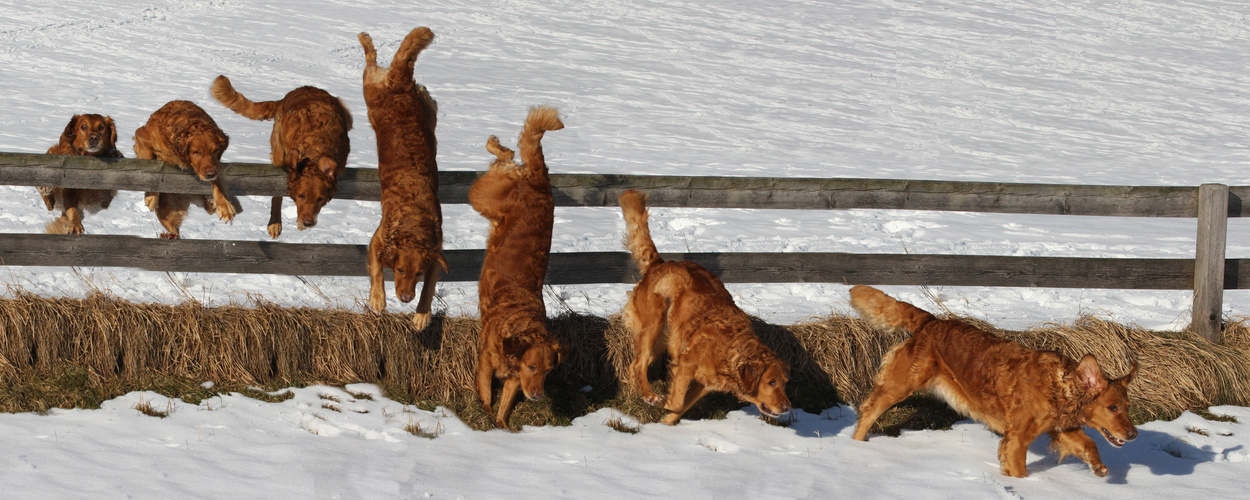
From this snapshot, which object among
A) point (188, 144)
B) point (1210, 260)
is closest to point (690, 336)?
point (188, 144)

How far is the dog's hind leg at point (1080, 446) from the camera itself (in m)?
5.41

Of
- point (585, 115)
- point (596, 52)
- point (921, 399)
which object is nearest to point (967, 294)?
point (921, 399)

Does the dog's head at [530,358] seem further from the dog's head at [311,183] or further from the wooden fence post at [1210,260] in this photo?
the wooden fence post at [1210,260]

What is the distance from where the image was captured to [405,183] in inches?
234

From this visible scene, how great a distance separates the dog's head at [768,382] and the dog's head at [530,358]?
1131 mm

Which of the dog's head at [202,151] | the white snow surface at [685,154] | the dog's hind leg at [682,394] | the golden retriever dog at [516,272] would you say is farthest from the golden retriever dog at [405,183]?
the dog's hind leg at [682,394]

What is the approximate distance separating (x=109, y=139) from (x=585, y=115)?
465 inches

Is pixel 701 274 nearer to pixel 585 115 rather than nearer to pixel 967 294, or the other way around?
pixel 967 294

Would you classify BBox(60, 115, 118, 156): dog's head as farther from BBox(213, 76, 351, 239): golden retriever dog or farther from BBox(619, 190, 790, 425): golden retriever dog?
BBox(619, 190, 790, 425): golden retriever dog

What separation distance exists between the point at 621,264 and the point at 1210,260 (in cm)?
405

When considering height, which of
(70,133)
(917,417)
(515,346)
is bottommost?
(917,417)

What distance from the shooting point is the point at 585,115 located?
1798 centimetres

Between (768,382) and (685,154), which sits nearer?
(768,382)

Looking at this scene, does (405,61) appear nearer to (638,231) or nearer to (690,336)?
(638,231)
